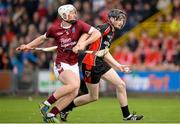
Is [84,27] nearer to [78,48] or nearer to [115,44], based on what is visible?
[78,48]

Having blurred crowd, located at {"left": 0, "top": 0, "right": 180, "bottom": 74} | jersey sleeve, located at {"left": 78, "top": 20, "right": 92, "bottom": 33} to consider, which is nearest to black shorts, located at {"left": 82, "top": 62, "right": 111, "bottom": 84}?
jersey sleeve, located at {"left": 78, "top": 20, "right": 92, "bottom": 33}

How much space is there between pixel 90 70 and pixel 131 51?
12144 mm

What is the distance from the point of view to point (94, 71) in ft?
51.3

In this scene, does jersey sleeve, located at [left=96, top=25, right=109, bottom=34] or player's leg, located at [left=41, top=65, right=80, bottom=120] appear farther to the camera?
jersey sleeve, located at [left=96, top=25, right=109, bottom=34]

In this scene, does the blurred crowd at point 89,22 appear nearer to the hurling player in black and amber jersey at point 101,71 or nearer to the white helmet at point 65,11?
the hurling player in black and amber jersey at point 101,71

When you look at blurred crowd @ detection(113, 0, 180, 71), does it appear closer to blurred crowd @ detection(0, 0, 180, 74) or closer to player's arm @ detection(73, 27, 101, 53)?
blurred crowd @ detection(0, 0, 180, 74)

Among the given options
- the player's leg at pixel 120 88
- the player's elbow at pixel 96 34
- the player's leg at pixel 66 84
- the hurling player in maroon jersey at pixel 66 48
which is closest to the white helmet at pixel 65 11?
the hurling player in maroon jersey at pixel 66 48

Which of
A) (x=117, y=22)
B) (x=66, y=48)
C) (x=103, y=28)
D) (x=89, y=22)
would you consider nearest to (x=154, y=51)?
(x=89, y=22)

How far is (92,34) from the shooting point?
14516mm

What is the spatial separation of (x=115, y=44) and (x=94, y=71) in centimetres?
1363

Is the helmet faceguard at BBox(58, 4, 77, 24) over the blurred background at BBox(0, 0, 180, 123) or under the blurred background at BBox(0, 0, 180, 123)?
over

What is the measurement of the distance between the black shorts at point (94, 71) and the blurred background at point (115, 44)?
11055 millimetres

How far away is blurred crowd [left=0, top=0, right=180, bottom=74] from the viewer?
27.3 meters

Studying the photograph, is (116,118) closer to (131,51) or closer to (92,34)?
(92,34)
